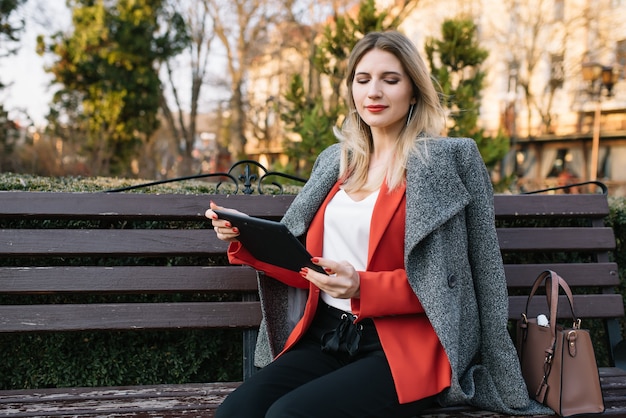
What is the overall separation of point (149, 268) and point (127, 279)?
11cm

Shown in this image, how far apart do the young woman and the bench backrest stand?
363mm

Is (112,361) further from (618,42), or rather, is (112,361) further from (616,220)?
(618,42)

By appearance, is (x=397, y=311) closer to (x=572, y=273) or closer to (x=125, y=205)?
(x=572, y=273)

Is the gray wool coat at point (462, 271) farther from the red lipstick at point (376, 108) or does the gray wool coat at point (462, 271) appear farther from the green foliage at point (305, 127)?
the green foliage at point (305, 127)

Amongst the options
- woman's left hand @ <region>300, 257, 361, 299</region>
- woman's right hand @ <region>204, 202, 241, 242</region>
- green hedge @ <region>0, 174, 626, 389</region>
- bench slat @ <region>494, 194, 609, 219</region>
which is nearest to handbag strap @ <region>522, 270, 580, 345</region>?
bench slat @ <region>494, 194, 609, 219</region>

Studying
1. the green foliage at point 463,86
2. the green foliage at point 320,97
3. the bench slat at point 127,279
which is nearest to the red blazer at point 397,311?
the bench slat at point 127,279

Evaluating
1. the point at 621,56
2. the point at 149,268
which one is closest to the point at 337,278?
the point at 149,268

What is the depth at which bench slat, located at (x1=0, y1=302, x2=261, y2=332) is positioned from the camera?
2.63 metres

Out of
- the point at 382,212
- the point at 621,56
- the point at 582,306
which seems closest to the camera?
the point at 382,212

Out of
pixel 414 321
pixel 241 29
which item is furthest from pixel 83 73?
pixel 414 321

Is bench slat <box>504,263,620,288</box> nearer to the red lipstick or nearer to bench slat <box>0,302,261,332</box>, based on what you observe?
the red lipstick

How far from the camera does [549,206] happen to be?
3.00 m

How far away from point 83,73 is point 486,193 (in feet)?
55.7

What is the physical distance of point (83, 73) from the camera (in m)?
17.2
